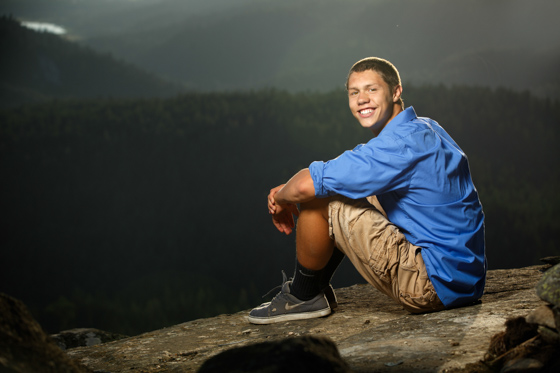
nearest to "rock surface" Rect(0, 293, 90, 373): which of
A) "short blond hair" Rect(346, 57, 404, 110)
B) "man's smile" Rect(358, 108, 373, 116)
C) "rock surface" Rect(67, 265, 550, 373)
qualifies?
"rock surface" Rect(67, 265, 550, 373)

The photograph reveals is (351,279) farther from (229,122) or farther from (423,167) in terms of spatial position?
(423,167)

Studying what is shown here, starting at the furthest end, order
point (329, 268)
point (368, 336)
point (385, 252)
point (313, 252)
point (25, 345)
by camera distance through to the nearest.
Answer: point (329, 268) → point (313, 252) → point (385, 252) → point (368, 336) → point (25, 345)

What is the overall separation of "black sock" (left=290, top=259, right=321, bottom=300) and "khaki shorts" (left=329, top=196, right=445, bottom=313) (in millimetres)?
269

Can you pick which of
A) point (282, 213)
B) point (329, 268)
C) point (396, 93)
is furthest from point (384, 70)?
point (329, 268)

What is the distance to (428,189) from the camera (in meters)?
1.85

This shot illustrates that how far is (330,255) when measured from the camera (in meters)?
2.14

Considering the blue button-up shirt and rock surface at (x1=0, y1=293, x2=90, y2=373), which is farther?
the blue button-up shirt

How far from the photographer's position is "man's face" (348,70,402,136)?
6.86 feet

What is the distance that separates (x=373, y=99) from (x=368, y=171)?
43 cm

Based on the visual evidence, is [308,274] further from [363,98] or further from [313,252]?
[363,98]

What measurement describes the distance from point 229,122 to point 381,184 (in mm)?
4749

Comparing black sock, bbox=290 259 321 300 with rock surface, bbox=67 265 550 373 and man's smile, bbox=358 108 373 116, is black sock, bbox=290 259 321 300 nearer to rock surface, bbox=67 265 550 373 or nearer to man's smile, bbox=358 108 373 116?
rock surface, bbox=67 265 550 373

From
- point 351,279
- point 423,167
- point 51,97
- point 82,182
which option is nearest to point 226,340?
point 423,167

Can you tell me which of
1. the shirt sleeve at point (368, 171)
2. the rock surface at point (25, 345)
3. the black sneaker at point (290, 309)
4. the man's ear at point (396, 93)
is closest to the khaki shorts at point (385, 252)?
the shirt sleeve at point (368, 171)
